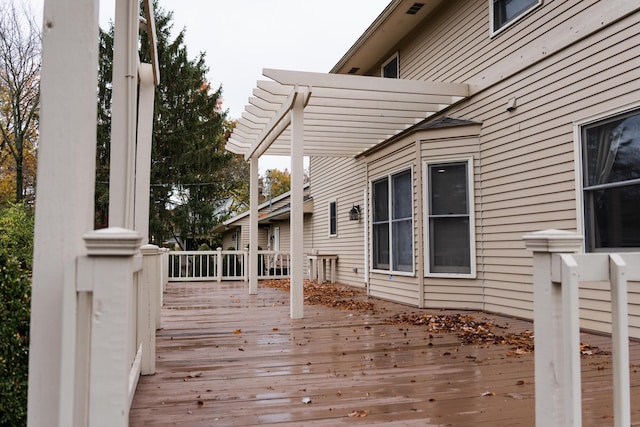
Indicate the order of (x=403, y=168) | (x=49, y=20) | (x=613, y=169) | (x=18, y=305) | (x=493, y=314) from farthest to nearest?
1. (x=403, y=168)
2. (x=493, y=314)
3. (x=613, y=169)
4. (x=18, y=305)
5. (x=49, y=20)

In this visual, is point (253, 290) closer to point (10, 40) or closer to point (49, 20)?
point (49, 20)

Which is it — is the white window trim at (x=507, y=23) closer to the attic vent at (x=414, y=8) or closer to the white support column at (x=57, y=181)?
the attic vent at (x=414, y=8)

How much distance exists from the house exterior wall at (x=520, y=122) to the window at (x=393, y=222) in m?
0.26

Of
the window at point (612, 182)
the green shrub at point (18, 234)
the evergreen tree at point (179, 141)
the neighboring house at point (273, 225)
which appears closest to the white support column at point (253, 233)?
the green shrub at point (18, 234)

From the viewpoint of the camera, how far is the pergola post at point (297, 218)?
564 cm

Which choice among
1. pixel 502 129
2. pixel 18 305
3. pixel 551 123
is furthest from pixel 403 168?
pixel 18 305

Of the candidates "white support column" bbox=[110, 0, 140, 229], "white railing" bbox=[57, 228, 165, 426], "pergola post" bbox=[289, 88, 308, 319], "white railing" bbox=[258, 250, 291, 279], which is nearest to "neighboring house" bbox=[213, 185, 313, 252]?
"white railing" bbox=[258, 250, 291, 279]

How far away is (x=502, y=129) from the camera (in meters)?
5.84

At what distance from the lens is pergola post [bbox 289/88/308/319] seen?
5.64 m

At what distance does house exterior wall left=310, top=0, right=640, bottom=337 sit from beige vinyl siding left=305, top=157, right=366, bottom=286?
7.63ft

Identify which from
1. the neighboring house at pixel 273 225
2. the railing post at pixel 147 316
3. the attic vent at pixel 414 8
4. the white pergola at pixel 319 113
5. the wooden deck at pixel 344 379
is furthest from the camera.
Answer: the neighboring house at pixel 273 225

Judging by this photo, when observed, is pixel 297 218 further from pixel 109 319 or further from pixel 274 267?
pixel 274 267

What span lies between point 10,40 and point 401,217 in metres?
12.2

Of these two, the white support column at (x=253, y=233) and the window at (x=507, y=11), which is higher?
the window at (x=507, y=11)
